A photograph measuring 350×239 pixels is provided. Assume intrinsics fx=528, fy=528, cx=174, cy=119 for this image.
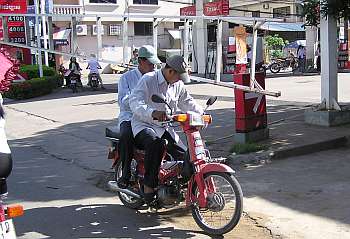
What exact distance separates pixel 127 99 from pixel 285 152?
3.35 metres

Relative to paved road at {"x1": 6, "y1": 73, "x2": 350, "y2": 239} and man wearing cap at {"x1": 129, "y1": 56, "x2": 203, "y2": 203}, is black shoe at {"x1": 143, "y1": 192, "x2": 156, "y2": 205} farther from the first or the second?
paved road at {"x1": 6, "y1": 73, "x2": 350, "y2": 239}

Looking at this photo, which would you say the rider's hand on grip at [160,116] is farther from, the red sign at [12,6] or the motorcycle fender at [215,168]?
the red sign at [12,6]

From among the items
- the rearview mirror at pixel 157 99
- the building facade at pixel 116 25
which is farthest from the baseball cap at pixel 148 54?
the building facade at pixel 116 25

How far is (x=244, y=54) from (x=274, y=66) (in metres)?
23.7

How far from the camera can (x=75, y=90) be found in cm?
2194

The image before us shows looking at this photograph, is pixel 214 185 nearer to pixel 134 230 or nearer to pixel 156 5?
pixel 134 230

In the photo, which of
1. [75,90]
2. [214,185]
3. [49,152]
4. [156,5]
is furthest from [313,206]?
[156,5]

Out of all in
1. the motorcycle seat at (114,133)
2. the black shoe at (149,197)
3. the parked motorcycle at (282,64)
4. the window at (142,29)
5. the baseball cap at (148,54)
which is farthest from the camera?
the window at (142,29)

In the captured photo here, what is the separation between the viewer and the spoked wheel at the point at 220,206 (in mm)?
4824

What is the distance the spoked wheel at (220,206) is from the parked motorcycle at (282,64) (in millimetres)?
26326

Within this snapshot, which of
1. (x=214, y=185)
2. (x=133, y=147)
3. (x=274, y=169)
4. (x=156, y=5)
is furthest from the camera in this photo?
(x=156, y=5)

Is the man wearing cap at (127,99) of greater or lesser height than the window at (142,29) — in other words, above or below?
below

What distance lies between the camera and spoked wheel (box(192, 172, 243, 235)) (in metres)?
4.82

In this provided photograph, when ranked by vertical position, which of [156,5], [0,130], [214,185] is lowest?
[214,185]
